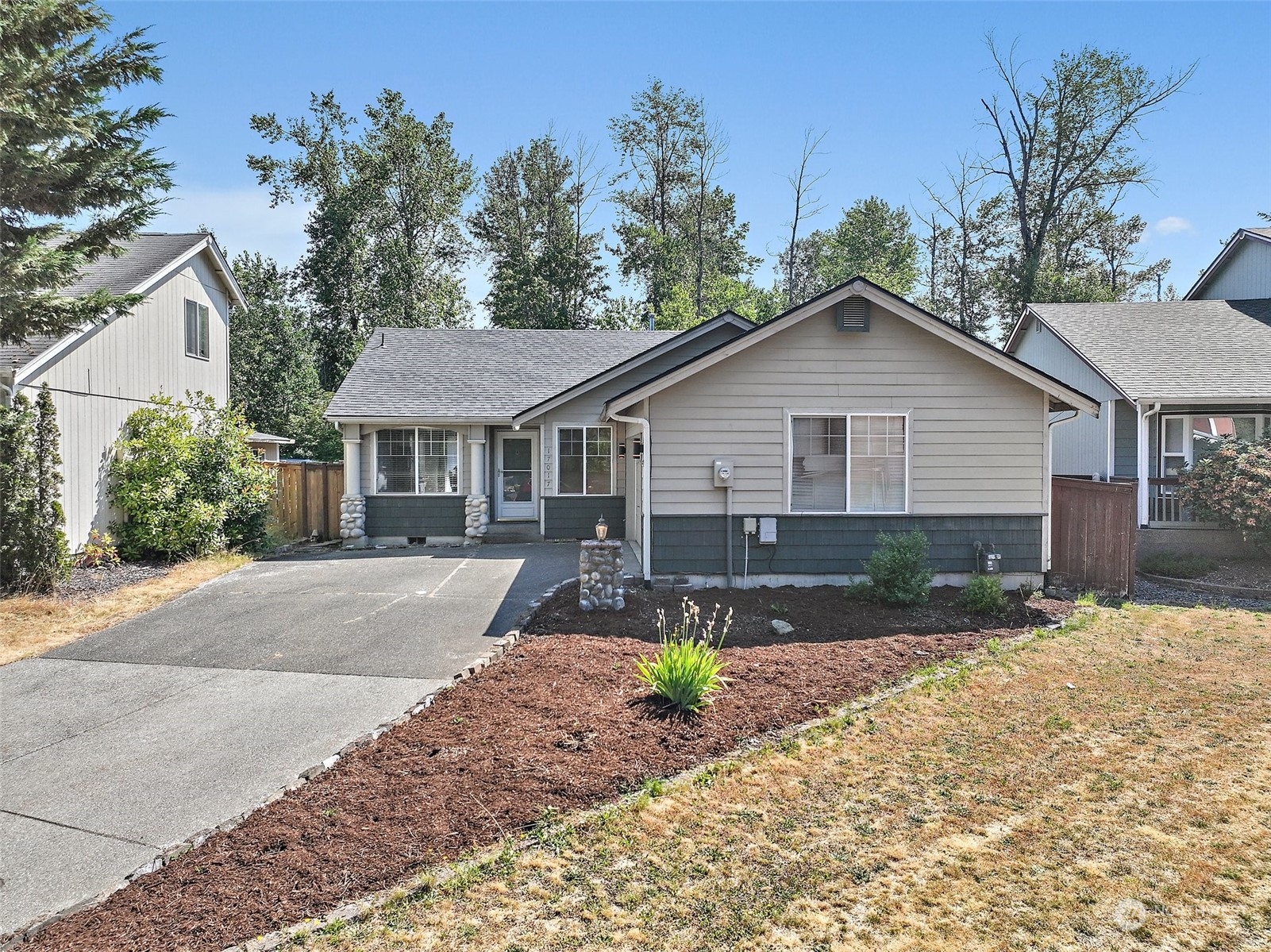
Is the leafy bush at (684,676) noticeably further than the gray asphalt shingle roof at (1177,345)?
No

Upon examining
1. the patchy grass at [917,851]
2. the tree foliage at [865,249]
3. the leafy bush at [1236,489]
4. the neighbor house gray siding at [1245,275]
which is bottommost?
the patchy grass at [917,851]

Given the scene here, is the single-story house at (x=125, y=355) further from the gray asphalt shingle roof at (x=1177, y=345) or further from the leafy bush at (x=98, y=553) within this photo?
the gray asphalt shingle roof at (x=1177, y=345)

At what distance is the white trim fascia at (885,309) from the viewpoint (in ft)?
30.2

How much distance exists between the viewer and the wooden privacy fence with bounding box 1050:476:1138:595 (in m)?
9.67

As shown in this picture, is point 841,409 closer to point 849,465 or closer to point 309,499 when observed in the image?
point 849,465

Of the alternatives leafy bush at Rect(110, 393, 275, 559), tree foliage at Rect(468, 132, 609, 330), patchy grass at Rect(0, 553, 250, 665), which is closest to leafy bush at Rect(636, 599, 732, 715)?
patchy grass at Rect(0, 553, 250, 665)

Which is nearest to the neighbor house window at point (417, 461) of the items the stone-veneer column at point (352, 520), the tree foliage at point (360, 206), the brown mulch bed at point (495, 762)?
the stone-veneer column at point (352, 520)

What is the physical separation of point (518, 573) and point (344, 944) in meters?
8.19

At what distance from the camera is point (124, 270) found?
14164 mm

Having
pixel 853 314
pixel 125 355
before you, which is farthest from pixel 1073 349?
pixel 125 355

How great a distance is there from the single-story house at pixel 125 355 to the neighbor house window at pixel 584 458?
7899 millimetres

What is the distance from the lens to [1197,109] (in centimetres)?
2438

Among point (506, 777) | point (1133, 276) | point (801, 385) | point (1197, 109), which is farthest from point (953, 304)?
point (506, 777)

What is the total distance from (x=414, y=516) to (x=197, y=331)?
22.3ft
